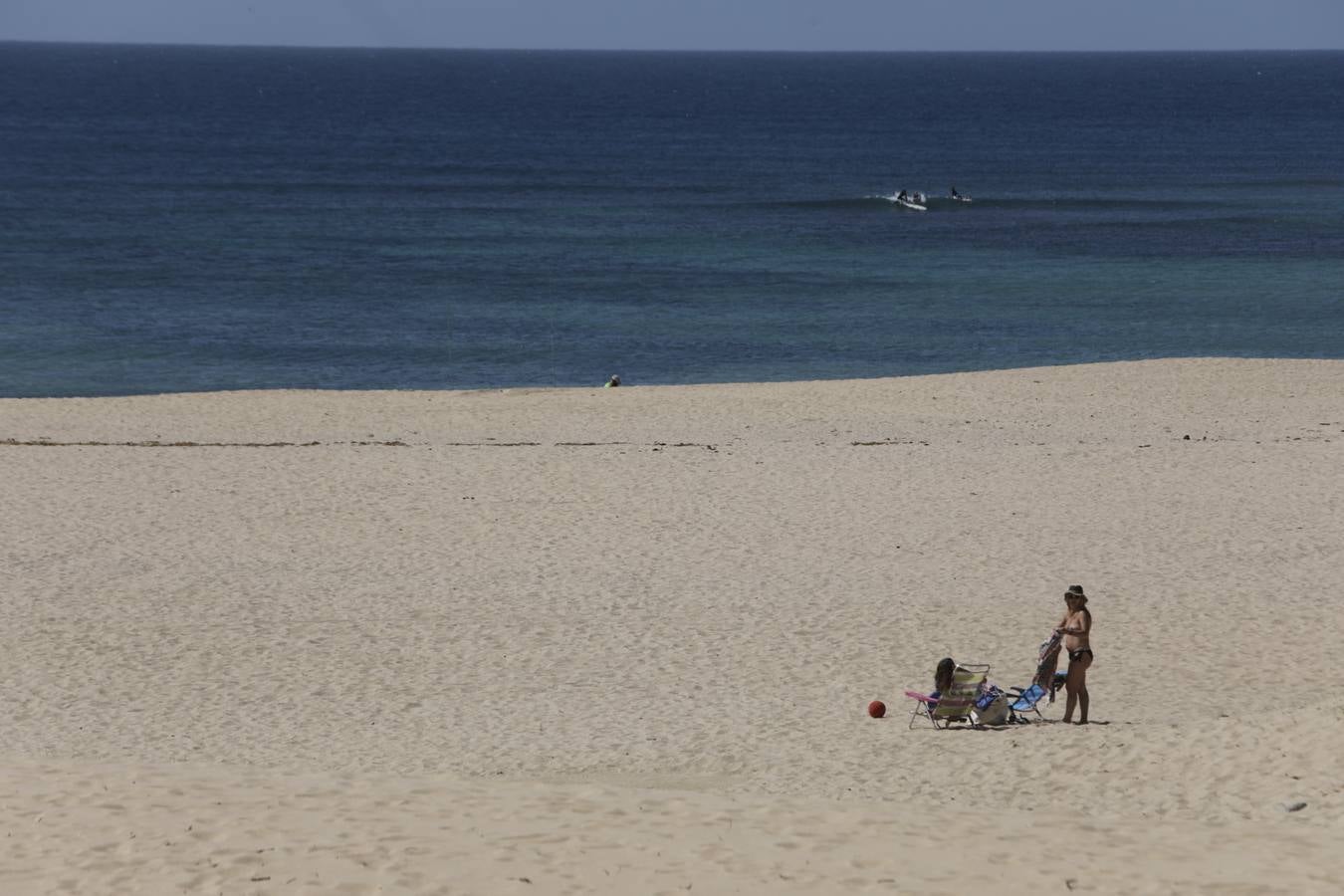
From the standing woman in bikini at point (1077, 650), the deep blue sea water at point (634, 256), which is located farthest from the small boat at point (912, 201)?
the standing woman in bikini at point (1077, 650)

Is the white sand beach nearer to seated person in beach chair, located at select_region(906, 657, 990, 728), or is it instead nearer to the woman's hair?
seated person in beach chair, located at select_region(906, 657, 990, 728)

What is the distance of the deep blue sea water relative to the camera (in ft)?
129

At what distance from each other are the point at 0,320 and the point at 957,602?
32.7 metres

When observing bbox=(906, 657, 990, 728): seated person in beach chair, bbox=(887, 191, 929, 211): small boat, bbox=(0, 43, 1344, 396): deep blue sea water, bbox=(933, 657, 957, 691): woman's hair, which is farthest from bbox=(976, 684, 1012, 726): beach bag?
bbox=(887, 191, 929, 211): small boat

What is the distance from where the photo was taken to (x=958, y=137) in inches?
4505

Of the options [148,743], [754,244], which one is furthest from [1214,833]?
[754,244]

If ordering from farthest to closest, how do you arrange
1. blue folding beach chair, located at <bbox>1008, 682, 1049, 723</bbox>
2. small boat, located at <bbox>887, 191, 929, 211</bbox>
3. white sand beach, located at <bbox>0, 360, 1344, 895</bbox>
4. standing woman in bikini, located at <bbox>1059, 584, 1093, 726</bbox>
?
small boat, located at <bbox>887, 191, 929, 211</bbox> < blue folding beach chair, located at <bbox>1008, 682, 1049, 723</bbox> < standing woman in bikini, located at <bbox>1059, 584, 1093, 726</bbox> < white sand beach, located at <bbox>0, 360, 1344, 895</bbox>

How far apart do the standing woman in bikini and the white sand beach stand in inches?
14.7

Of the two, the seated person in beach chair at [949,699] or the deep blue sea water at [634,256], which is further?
the deep blue sea water at [634,256]

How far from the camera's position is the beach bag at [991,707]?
1341 cm

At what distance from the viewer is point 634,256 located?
179ft

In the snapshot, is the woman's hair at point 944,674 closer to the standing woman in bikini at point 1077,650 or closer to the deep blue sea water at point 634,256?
the standing woman in bikini at point 1077,650

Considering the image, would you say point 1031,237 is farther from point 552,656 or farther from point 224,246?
point 552,656

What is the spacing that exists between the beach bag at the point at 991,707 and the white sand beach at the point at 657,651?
29 cm
